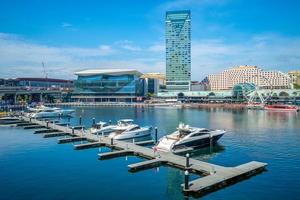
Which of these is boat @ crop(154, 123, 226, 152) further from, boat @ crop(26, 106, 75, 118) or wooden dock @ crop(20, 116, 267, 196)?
boat @ crop(26, 106, 75, 118)

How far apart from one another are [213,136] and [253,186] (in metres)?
20.0

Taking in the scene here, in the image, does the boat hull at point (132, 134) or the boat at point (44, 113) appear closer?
the boat hull at point (132, 134)

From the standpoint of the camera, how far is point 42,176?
36094mm

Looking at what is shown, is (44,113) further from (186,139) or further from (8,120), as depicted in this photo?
(186,139)

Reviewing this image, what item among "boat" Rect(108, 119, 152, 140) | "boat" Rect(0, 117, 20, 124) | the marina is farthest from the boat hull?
"boat" Rect(0, 117, 20, 124)

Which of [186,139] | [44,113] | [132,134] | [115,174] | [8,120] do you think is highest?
[44,113]

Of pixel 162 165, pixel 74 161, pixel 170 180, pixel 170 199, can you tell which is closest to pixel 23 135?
pixel 74 161

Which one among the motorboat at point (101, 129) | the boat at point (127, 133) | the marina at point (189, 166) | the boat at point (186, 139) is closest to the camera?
the marina at point (189, 166)

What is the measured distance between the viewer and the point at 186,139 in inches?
1874

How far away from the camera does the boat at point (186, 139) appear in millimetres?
45844

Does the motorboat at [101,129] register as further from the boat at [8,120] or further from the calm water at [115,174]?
the boat at [8,120]

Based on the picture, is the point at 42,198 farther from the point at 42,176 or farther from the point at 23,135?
the point at 23,135

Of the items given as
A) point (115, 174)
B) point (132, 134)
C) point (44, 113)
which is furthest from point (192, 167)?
point (44, 113)

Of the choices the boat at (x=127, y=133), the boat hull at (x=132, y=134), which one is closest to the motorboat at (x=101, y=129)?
the boat at (x=127, y=133)
